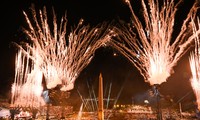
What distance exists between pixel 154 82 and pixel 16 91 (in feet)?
86.9

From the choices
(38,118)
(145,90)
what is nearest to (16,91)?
(38,118)

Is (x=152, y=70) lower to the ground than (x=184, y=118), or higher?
higher

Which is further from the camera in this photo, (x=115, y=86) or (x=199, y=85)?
(x=115, y=86)

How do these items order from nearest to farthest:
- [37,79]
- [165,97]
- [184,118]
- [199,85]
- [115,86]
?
[184,118] < [165,97] < [199,85] < [37,79] < [115,86]

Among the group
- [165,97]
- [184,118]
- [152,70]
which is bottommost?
[184,118]

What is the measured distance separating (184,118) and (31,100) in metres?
25.7

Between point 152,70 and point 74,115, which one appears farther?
point 74,115

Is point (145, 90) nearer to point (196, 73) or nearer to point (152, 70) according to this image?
point (196, 73)

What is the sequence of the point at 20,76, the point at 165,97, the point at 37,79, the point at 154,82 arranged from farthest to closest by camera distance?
the point at 37,79, the point at 20,76, the point at 165,97, the point at 154,82

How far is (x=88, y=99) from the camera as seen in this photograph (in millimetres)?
37781

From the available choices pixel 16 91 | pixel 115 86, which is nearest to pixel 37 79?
pixel 16 91

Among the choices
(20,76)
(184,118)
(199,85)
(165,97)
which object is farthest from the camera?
(20,76)

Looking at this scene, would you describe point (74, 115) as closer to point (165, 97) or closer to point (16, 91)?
point (165, 97)

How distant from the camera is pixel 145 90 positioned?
42406 mm
